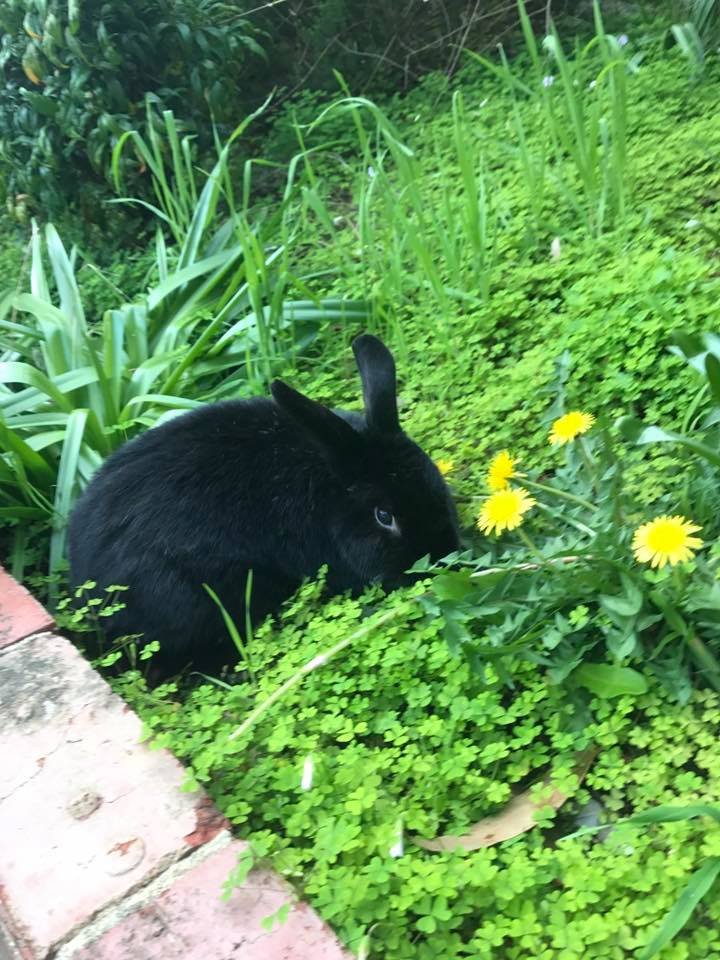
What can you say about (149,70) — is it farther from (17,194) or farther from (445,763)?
(445,763)

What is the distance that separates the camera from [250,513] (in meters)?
2.64

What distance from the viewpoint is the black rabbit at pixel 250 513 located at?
2.50 metres

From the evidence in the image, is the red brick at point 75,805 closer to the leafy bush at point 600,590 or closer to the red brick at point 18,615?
the red brick at point 18,615

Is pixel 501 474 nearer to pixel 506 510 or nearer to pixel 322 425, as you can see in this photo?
pixel 506 510

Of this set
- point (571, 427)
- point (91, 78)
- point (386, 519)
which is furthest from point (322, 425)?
point (91, 78)

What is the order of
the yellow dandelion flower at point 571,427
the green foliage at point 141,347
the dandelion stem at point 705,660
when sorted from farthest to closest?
the green foliage at point 141,347 → the yellow dandelion flower at point 571,427 → the dandelion stem at point 705,660

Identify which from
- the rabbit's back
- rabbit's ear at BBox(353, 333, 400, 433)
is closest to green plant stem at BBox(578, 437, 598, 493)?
rabbit's ear at BBox(353, 333, 400, 433)

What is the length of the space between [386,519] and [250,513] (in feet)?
1.39

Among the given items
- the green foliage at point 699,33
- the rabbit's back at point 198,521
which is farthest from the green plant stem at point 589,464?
the green foliage at point 699,33

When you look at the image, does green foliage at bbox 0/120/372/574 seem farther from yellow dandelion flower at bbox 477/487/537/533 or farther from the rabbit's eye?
yellow dandelion flower at bbox 477/487/537/533

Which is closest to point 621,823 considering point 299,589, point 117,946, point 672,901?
point 672,901

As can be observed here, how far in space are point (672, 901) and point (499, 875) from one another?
32 centimetres

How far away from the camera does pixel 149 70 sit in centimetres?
435

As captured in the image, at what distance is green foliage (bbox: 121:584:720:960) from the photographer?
63.0 inches
